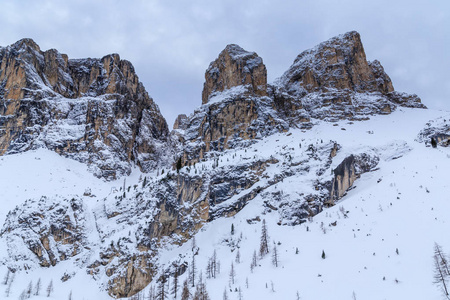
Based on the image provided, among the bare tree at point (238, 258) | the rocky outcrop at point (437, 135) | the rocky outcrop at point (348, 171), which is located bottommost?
the bare tree at point (238, 258)

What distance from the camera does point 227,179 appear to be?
9719 centimetres

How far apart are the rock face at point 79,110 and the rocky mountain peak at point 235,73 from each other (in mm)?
38750

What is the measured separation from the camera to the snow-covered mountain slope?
45.9 meters

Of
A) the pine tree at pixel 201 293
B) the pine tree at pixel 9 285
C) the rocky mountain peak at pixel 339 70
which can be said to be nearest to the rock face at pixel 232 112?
the rocky mountain peak at pixel 339 70

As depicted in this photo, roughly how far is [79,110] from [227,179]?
276ft

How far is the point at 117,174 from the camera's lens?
132000 mm

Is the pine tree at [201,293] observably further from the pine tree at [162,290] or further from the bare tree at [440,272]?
the bare tree at [440,272]

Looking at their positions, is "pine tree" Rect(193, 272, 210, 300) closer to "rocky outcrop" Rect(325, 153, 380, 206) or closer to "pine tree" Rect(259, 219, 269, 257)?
"pine tree" Rect(259, 219, 269, 257)

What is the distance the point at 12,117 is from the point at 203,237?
103 meters

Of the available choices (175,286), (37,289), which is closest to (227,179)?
(175,286)

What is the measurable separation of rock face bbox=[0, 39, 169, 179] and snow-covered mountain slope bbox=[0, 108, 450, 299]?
1060cm

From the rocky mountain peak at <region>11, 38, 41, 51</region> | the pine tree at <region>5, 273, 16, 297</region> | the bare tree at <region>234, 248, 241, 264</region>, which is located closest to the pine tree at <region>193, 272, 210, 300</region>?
the bare tree at <region>234, 248, 241, 264</region>

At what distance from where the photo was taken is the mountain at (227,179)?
183 feet

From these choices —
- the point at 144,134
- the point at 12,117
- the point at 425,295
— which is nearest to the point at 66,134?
the point at 12,117
